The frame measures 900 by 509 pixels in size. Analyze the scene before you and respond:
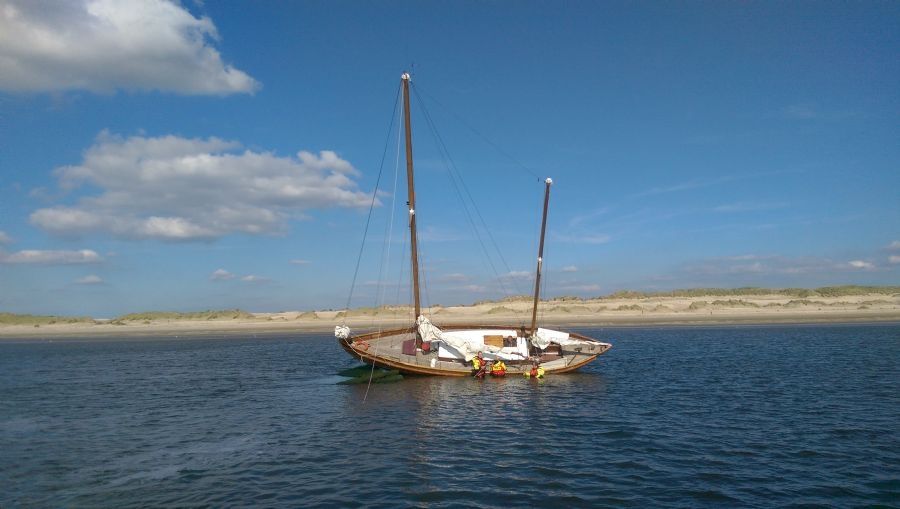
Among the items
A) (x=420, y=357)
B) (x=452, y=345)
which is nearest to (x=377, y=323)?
(x=420, y=357)

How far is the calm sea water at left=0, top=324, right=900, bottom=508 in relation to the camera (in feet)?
46.8

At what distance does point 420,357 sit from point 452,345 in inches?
88.3

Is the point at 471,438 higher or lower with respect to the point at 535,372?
lower

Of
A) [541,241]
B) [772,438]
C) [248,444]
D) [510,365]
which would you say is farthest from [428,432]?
[541,241]

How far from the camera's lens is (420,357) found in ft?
112

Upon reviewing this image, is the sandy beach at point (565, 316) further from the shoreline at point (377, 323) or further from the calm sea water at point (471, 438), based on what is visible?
the calm sea water at point (471, 438)

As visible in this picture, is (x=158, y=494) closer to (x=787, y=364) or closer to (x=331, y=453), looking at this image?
(x=331, y=453)

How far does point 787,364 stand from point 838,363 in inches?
121

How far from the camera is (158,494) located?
14477 mm

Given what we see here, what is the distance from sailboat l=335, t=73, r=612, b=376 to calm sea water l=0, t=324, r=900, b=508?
4.49ft

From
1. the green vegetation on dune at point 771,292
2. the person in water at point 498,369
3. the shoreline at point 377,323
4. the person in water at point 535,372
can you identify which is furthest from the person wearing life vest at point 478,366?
the green vegetation on dune at point 771,292

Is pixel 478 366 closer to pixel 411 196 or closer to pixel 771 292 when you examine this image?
pixel 411 196

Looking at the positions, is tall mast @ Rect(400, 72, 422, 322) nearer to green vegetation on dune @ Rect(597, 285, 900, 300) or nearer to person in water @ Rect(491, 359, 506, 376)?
person in water @ Rect(491, 359, 506, 376)

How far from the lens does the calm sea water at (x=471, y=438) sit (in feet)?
46.8
